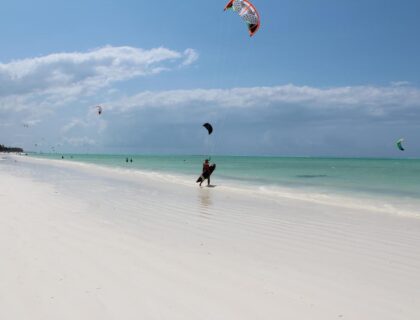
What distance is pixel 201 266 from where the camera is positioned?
231 inches

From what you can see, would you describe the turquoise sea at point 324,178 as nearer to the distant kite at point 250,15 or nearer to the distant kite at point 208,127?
the distant kite at point 208,127

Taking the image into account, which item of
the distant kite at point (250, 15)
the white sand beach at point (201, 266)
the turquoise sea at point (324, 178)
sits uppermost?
the distant kite at point (250, 15)

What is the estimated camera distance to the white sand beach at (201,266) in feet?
14.1

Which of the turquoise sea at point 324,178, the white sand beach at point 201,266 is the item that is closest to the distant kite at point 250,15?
the white sand beach at point 201,266

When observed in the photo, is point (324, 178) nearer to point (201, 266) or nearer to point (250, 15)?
point (250, 15)

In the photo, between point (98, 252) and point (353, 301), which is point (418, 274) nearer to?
point (353, 301)

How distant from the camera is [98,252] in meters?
6.44

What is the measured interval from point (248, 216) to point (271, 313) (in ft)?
22.9

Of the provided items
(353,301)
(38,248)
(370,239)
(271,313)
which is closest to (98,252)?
(38,248)

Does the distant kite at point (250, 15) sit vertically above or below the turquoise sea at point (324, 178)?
above

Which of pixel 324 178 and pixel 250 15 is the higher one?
pixel 250 15

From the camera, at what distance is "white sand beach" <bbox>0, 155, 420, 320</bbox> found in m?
4.30

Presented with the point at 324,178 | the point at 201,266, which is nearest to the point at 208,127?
the point at 324,178

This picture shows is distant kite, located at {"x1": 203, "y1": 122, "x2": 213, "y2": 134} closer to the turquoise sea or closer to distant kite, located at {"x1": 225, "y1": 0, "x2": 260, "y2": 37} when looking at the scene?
the turquoise sea
